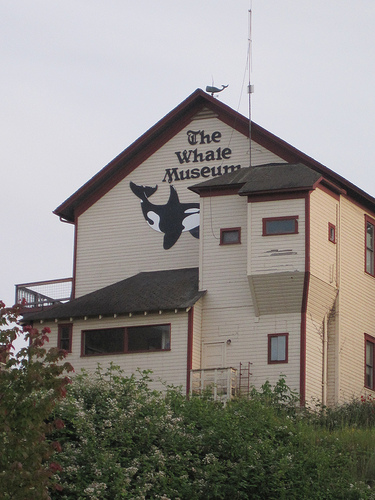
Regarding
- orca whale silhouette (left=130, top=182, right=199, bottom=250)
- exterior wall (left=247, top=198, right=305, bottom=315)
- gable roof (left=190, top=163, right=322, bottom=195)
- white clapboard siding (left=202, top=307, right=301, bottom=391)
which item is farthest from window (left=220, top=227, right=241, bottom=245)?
white clapboard siding (left=202, top=307, right=301, bottom=391)

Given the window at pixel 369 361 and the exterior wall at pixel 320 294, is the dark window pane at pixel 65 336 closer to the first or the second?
the exterior wall at pixel 320 294

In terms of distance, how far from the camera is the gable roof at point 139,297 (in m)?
38.5

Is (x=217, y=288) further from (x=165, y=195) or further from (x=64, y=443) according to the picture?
(x=64, y=443)

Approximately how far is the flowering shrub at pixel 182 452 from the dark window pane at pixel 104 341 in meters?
8.97

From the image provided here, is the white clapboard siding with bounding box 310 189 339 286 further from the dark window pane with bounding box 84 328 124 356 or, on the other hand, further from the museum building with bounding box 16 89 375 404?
the dark window pane with bounding box 84 328 124 356

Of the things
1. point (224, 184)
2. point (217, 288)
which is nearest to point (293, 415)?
point (217, 288)

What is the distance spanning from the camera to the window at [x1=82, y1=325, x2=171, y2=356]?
1512 inches

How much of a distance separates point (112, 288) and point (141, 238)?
2321mm

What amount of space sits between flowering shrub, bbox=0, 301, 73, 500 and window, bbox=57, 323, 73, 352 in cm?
1995

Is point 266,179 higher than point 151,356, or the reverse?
point 266,179

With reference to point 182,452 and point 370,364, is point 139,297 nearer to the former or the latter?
point 370,364

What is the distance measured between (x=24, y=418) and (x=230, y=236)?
20.7m

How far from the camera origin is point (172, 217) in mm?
41938

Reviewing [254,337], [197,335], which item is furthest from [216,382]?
[197,335]
